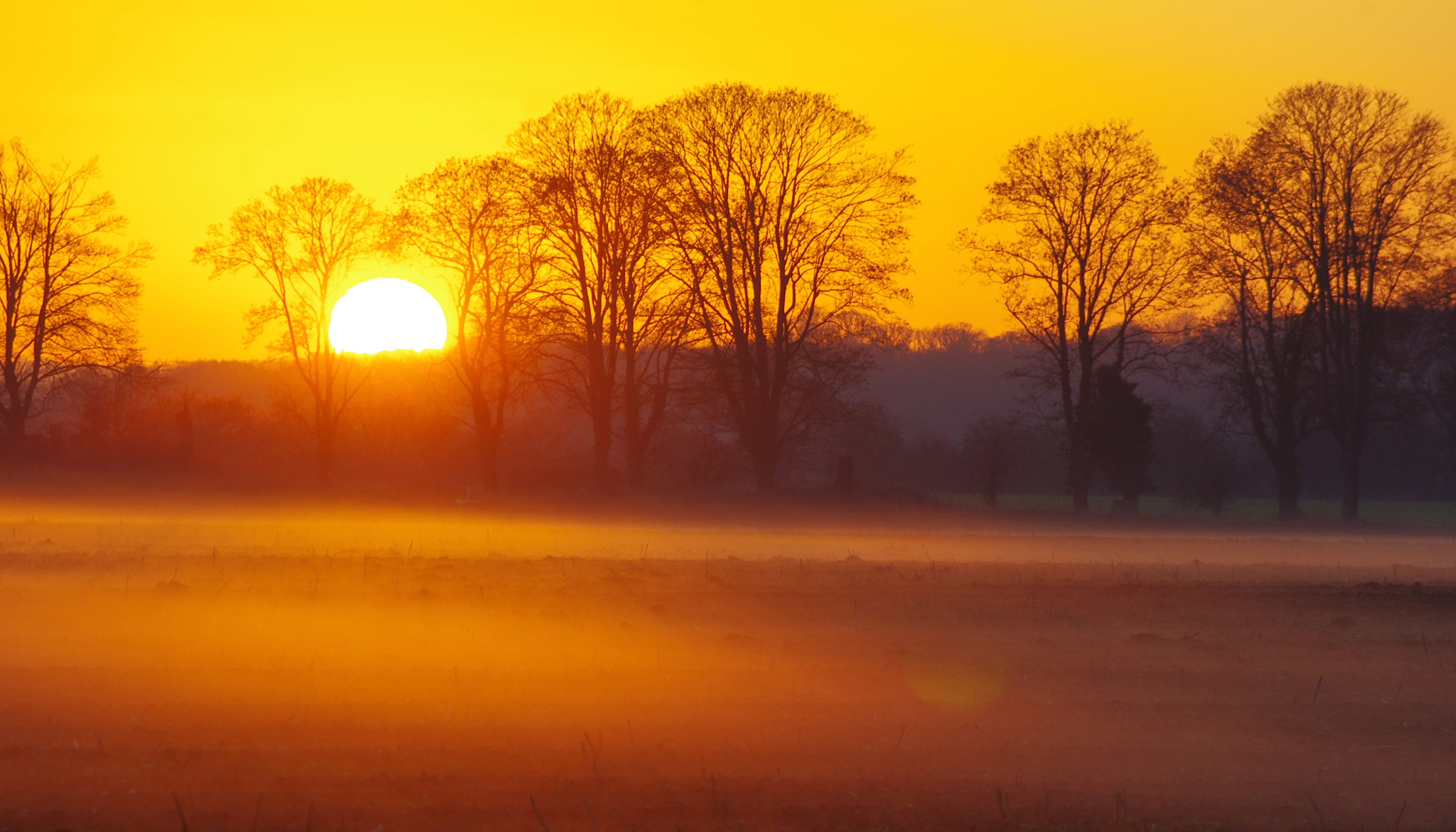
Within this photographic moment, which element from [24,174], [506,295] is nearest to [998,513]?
[506,295]

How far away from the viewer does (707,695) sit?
344 inches

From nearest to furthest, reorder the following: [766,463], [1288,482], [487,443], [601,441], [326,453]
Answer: [766,463]
[1288,482]
[601,441]
[487,443]
[326,453]

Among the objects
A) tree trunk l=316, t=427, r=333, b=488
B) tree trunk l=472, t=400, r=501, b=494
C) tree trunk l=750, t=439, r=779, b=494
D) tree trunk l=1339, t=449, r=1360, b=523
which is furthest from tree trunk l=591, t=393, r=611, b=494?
tree trunk l=1339, t=449, r=1360, b=523

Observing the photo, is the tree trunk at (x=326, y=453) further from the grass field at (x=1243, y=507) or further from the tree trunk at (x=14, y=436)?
the grass field at (x=1243, y=507)

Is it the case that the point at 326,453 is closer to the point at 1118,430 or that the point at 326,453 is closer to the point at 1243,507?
the point at 1118,430

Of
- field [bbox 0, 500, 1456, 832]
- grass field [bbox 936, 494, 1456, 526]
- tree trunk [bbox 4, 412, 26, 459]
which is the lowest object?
grass field [bbox 936, 494, 1456, 526]

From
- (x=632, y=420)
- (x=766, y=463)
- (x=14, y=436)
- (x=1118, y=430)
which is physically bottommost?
(x=766, y=463)

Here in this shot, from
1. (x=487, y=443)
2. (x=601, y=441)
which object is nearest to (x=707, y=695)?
(x=601, y=441)

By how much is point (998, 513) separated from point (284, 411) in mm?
28840

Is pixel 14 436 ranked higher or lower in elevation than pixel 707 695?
higher

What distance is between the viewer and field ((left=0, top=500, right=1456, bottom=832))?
6.51 m

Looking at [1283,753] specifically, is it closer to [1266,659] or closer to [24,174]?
[1266,659]

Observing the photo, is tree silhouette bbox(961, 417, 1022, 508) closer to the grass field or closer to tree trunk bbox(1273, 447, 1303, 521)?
the grass field

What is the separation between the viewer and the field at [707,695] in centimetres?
651
